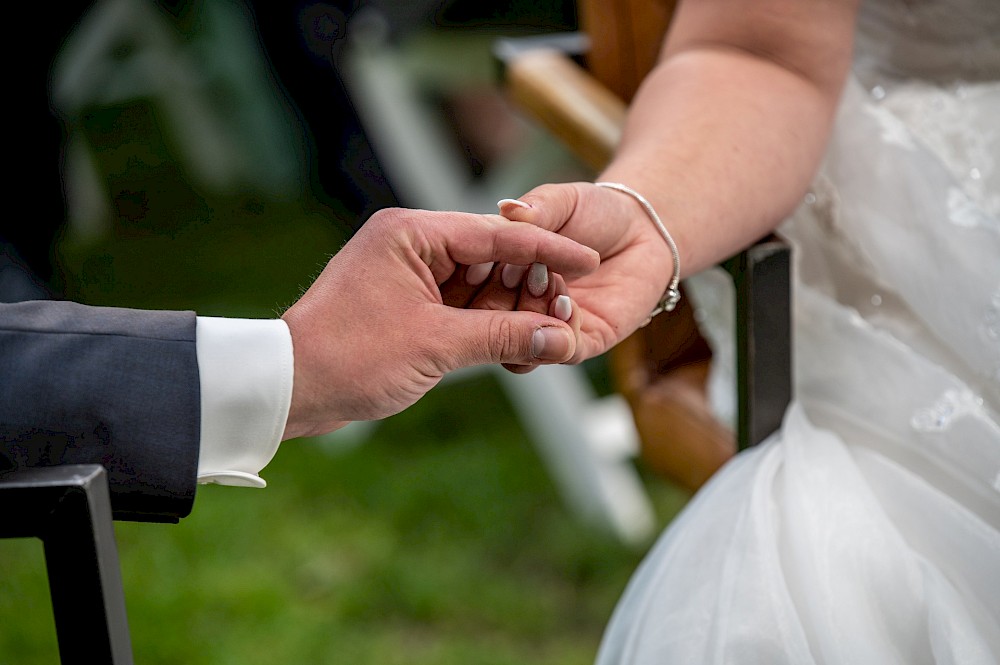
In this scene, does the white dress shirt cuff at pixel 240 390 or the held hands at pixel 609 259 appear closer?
the white dress shirt cuff at pixel 240 390

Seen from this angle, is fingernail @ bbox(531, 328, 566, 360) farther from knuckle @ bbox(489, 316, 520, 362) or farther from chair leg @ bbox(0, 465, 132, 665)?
chair leg @ bbox(0, 465, 132, 665)

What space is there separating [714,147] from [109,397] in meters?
0.51

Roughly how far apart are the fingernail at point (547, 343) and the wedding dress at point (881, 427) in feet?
0.65

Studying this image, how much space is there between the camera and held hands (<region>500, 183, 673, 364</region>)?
0.72 meters

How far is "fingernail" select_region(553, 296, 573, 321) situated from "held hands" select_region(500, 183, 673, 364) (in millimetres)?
14

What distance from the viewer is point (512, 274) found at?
696 millimetres

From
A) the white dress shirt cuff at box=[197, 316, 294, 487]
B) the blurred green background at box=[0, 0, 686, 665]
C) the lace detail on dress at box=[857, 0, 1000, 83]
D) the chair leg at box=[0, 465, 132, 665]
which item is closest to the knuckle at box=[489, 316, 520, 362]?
the white dress shirt cuff at box=[197, 316, 294, 487]

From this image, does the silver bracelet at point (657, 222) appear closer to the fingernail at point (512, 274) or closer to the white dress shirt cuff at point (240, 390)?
the fingernail at point (512, 274)

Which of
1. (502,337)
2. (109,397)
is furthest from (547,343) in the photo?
(109,397)

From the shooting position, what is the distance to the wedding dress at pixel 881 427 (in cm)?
65

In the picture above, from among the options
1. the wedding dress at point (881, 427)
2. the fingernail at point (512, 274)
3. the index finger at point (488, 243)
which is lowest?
the wedding dress at point (881, 427)

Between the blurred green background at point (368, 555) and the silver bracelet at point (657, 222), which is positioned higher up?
the silver bracelet at point (657, 222)

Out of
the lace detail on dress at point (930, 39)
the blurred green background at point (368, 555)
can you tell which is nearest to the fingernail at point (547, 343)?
the lace detail on dress at point (930, 39)

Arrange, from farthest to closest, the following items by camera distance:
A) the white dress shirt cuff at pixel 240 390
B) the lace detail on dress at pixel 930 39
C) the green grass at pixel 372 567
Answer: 1. the green grass at pixel 372 567
2. the lace detail on dress at pixel 930 39
3. the white dress shirt cuff at pixel 240 390
